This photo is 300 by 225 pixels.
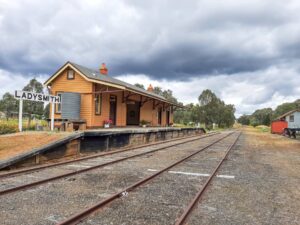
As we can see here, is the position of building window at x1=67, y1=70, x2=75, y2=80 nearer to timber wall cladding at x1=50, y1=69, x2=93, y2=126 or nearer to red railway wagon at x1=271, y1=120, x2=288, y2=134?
timber wall cladding at x1=50, y1=69, x2=93, y2=126

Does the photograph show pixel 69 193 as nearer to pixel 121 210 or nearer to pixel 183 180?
pixel 121 210

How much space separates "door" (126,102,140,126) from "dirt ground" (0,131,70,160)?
13137 millimetres

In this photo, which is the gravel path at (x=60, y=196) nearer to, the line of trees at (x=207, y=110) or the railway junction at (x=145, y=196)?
the railway junction at (x=145, y=196)

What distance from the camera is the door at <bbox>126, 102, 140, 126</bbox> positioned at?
23.7m

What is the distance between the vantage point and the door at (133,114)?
2370 cm

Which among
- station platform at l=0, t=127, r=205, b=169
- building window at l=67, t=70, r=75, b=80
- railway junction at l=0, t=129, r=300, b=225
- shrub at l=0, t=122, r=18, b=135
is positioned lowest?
railway junction at l=0, t=129, r=300, b=225

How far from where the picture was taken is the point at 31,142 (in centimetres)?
982

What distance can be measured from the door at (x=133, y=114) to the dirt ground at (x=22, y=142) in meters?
13.1

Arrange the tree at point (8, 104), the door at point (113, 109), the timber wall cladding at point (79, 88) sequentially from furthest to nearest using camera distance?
the tree at point (8, 104) → the door at point (113, 109) → the timber wall cladding at point (79, 88)

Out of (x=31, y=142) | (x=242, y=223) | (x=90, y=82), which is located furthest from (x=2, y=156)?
(x=90, y=82)

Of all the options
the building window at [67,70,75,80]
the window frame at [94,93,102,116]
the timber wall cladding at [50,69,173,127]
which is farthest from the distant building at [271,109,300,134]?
the building window at [67,70,75,80]

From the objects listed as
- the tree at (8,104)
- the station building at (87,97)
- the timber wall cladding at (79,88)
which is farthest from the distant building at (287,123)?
the tree at (8,104)

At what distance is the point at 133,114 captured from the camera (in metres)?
24.2

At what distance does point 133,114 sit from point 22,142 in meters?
14.6
